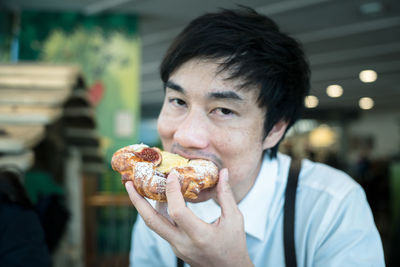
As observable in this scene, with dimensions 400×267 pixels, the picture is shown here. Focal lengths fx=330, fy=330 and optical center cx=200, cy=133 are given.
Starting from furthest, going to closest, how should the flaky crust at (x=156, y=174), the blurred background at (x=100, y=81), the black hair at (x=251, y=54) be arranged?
the blurred background at (x=100, y=81), the black hair at (x=251, y=54), the flaky crust at (x=156, y=174)

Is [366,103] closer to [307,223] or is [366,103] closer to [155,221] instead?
[307,223]

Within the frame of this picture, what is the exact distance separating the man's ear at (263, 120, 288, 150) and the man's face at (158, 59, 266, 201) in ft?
0.53

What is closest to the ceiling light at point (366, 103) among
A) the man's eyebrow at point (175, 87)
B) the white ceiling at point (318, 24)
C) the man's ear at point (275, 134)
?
the white ceiling at point (318, 24)

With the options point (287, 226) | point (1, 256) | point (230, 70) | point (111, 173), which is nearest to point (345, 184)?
point (287, 226)

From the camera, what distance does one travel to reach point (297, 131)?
70.3 feet

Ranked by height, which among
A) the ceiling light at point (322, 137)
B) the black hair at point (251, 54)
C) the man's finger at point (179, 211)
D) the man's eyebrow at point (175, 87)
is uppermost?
the black hair at point (251, 54)

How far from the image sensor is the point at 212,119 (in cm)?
135

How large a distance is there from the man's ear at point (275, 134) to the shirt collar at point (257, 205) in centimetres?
15

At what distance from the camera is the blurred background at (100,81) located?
6.94 ft

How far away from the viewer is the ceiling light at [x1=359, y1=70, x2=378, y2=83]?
10.4 m

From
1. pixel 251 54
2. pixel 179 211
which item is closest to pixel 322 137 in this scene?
pixel 251 54

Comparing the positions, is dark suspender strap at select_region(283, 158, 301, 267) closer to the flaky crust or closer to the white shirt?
the white shirt

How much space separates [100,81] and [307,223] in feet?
17.5

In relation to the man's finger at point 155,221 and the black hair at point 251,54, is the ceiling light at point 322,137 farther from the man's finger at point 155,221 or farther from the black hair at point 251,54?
the man's finger at point 155,221
